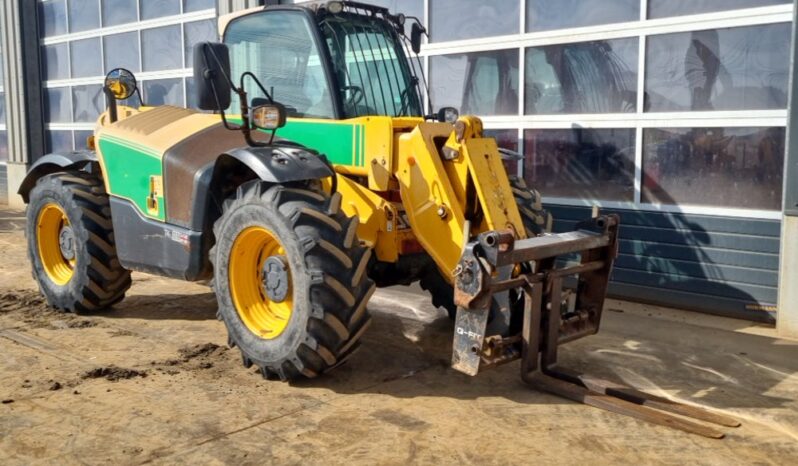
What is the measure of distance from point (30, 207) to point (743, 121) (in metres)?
6.39

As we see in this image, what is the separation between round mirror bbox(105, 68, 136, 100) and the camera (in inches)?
266

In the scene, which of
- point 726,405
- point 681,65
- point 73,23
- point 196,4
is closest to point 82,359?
point 726,405

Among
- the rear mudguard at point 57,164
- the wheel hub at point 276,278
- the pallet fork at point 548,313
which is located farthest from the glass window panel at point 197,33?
the pallet fork at point 548,313

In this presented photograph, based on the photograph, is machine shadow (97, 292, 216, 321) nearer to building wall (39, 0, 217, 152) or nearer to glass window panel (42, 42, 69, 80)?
building wall (39, 0, 217, 152)

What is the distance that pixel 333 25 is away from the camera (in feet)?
17.5

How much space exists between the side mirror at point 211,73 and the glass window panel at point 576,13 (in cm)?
411

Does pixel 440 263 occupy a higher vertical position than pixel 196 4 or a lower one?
lower

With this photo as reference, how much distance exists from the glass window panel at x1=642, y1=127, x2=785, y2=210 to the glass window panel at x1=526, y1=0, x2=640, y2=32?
3.85 ft

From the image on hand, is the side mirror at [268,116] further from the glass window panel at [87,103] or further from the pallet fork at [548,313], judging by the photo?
the glass window panel at [87,103]

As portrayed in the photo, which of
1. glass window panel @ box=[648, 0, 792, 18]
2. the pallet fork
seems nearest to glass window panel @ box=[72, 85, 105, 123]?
glass window panel @ box=[648, 0, 792, 18]

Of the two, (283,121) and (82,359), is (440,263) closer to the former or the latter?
(283,121)

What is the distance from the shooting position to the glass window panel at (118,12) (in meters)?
13.4

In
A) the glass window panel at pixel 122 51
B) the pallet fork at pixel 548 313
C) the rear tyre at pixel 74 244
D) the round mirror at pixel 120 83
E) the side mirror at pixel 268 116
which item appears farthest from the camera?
the glass window panel at pixel 122 51

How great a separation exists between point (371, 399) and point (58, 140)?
13006mm
